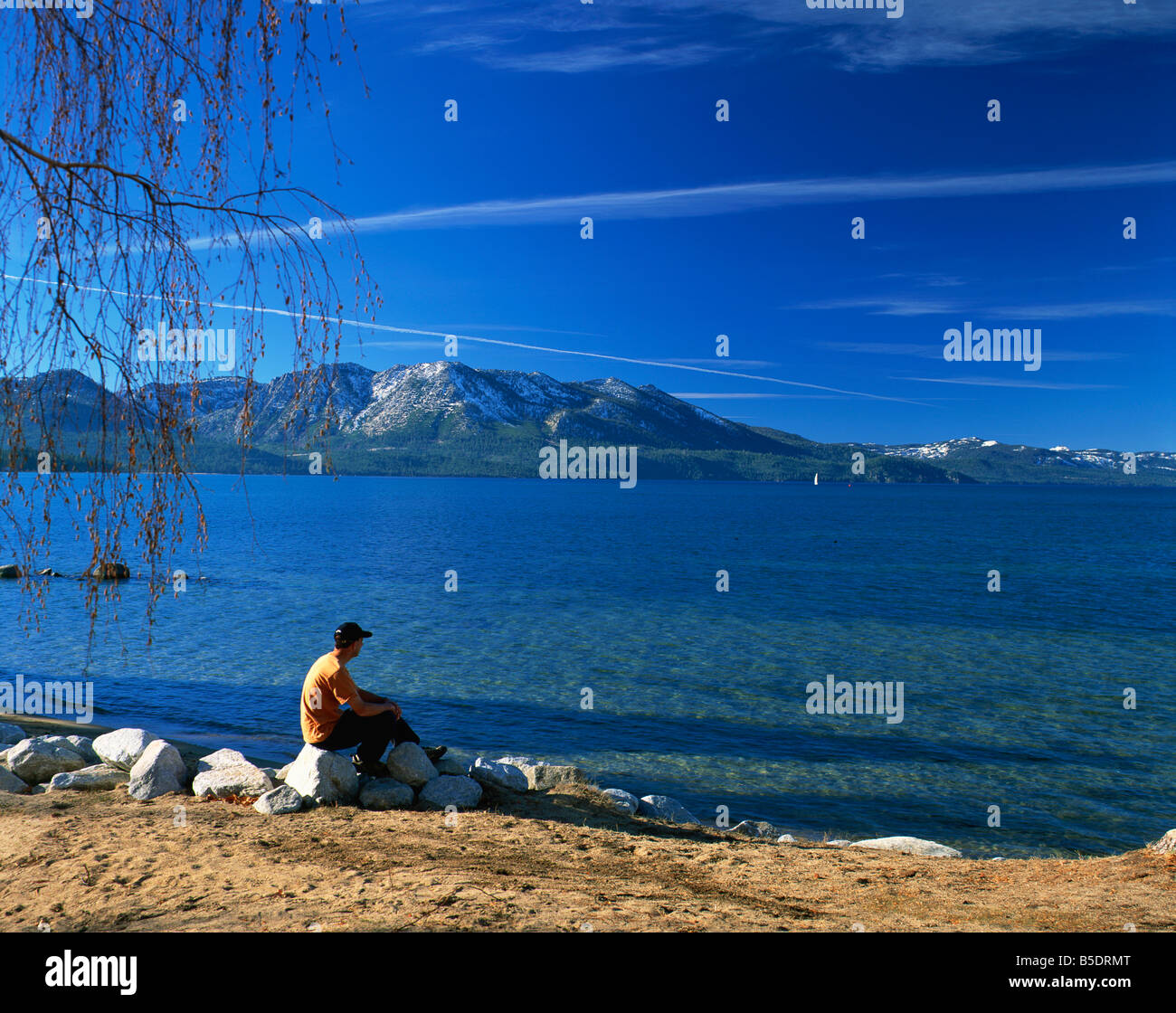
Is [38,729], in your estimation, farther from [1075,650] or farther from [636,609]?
[1075,650]

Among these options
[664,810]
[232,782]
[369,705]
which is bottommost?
[664,810]

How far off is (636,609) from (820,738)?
22.6 m

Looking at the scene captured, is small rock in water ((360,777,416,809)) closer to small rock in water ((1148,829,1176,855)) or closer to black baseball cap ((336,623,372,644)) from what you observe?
black baseball cap ((336,623,372,644))

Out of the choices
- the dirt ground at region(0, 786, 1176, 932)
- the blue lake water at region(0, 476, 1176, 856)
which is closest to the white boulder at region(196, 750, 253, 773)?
the dirt ground at region(0, 786, 1176, 932)

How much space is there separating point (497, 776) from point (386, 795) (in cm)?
184

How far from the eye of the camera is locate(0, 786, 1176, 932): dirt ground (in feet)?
23.0

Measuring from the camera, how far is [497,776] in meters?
12.5

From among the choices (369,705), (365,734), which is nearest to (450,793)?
(365,734)

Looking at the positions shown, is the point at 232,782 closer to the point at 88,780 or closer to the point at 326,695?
the point at 326,695

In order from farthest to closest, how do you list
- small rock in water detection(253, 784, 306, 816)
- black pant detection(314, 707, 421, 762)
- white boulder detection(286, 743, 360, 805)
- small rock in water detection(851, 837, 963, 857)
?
small rock in water detection(851, 837, 963, 857), black pant detection(314, 707, 421, 762), white boulder detection(286, 743, 360, 805), small rock in water detection(253, 784, 306, 816)

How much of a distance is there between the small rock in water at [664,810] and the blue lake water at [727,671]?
2.66 metres

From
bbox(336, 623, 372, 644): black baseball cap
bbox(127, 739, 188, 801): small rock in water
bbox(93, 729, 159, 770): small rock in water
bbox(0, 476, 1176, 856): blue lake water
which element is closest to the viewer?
bbox(336, 623, 372, 644): black baseball cap

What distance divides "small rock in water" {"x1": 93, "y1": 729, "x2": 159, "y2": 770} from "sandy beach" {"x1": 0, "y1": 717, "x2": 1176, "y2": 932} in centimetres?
135
